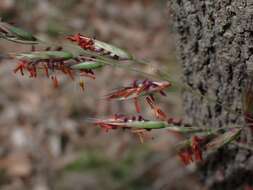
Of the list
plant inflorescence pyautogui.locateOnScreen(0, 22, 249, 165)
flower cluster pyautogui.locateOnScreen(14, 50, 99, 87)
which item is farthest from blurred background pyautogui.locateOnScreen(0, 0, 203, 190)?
flower cluster pyautogui.locateOnScreen(14, 50, 99, 87)

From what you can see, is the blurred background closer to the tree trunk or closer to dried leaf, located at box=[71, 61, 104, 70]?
the tree trunk

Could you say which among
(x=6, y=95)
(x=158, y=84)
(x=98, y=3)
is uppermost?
(x=98, y=3)

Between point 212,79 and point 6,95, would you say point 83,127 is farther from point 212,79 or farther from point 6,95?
point 212,79

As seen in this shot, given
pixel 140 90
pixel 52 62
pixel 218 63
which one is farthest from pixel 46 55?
pixel 218 63

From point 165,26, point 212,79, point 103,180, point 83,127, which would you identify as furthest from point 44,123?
point 212,79

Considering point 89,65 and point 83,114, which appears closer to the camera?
point 89,65

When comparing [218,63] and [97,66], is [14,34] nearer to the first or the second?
[97,66]
